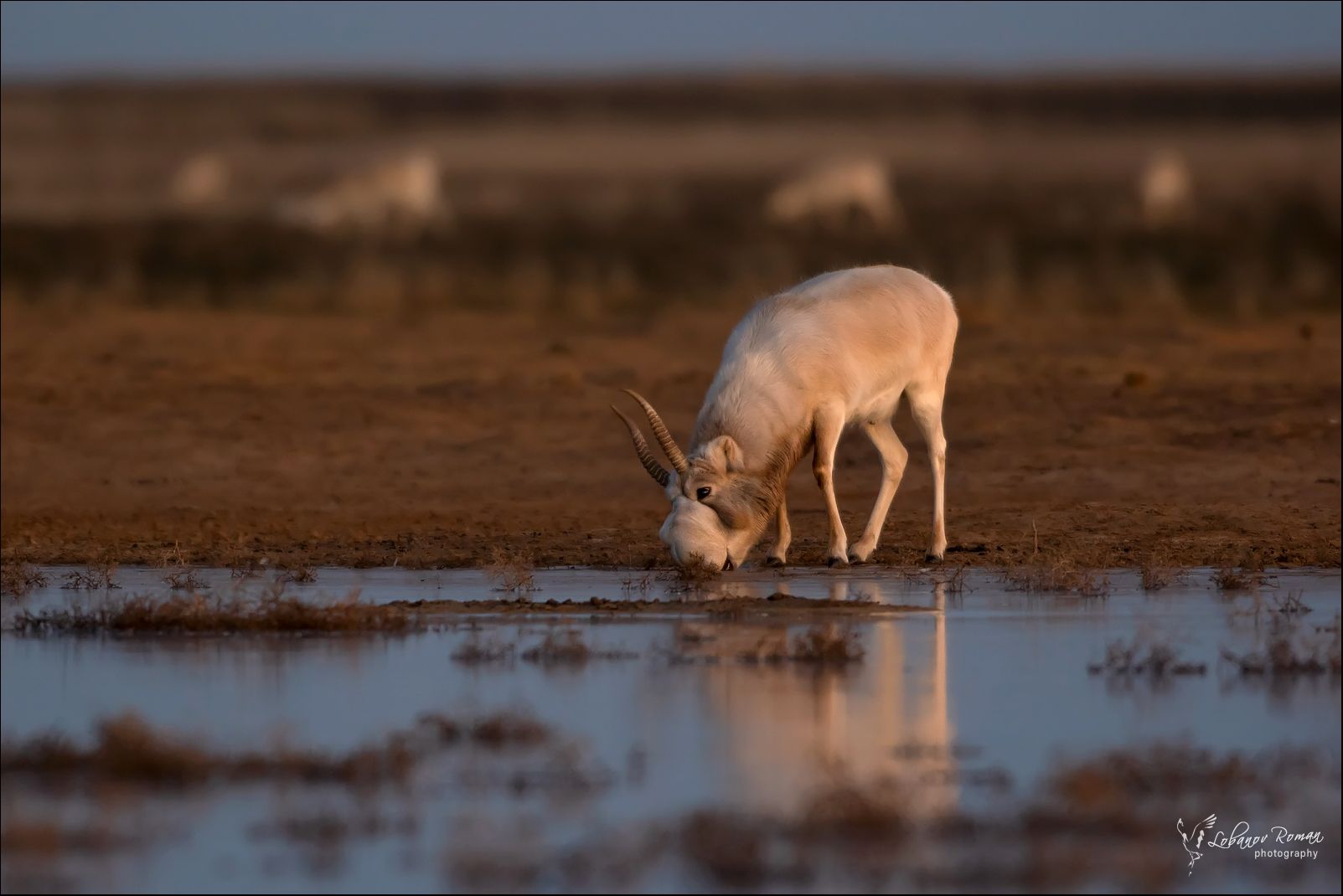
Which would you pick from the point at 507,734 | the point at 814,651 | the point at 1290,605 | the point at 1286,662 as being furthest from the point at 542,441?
the point at 507,734

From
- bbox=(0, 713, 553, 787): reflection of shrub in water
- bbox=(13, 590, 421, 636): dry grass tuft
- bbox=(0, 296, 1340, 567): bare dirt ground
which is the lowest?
bbox=(0, 713, 553, 787): reflection of shrub in water

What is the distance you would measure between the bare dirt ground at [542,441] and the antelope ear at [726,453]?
1438 millimetres

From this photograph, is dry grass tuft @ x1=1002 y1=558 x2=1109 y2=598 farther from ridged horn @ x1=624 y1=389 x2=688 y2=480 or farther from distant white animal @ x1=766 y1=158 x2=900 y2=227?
distant white animal @ x1=766 y1=158 x2=900 y2=227

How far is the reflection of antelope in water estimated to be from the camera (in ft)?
21.6

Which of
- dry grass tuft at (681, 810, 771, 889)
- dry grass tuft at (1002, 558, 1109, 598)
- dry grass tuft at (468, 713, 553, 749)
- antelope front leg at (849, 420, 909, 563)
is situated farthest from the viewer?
antelope front leg at (849, 420, 909, 563)

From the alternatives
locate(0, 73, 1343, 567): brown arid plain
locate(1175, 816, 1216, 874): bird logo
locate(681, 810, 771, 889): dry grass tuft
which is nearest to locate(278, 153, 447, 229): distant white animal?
locate(0, 73, 1343, 567): brown arid plain

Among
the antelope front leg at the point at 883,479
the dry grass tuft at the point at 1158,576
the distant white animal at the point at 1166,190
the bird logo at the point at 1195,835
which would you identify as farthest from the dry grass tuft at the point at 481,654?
the distant white animal at the point at 1166,190

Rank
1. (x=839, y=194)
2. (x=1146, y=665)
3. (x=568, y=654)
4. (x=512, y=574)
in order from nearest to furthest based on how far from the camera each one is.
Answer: (x=1146, y=665) < (x=568, y=654) < (x=512, y=574) < (x=839, y=194)

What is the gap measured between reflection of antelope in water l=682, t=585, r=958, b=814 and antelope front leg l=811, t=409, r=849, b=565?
10.2 feet

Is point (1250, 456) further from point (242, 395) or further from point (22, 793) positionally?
point (22, 793)

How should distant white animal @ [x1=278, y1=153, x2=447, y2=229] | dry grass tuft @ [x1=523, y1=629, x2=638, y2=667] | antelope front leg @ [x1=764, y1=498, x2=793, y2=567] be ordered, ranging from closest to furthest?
dry grass tuft @ [x1=523, y1=629, x2=638, y2=667], antelope front leg @ [x1=764, y1=498, x2=793, y2=567], distant white animal @ [x1=278, y1=153, x2=447, y2=229]

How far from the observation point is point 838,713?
764cm

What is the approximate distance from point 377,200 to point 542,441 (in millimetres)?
7479

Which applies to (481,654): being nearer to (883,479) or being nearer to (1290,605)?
(1290,605)
